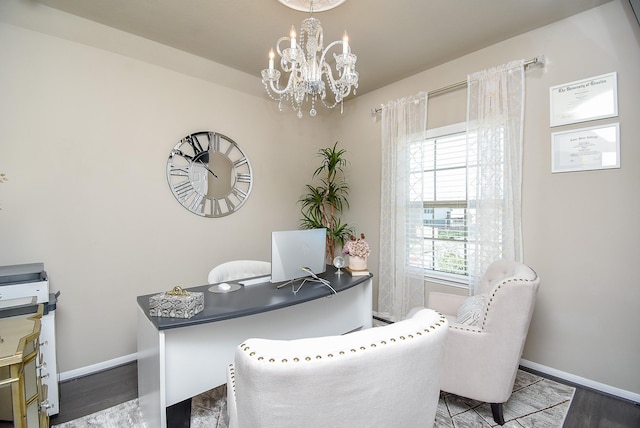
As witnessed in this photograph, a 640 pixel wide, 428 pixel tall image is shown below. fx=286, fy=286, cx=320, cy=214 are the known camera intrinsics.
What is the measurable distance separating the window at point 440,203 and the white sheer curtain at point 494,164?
13 centimetres

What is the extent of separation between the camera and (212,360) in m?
1.55

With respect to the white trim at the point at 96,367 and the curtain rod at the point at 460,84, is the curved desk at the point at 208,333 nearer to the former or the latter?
the white trim at the point at 96,367

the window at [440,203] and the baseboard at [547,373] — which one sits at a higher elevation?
the window at [440,203]

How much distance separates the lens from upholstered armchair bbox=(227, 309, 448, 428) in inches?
25.9

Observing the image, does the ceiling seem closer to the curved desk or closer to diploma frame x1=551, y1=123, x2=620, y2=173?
diploma frame x1=551, y1=123, x2=620, y2=173

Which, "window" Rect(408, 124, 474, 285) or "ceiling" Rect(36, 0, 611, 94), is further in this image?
"window" Rect(408, 124, 474, 285)

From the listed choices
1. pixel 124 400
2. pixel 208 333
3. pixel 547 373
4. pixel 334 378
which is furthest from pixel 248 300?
pixel 547 373

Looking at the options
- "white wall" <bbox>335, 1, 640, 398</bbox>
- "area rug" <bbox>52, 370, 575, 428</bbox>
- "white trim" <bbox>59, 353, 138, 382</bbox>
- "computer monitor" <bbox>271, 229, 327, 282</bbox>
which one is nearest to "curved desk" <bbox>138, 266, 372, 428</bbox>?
"computer monitor" <bbox>271, 229, 327, 282</bbox>

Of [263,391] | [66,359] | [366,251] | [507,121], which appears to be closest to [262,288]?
[366,251]

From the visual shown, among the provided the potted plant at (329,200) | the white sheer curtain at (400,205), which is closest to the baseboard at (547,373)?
the white sheer curtain at (400,205)

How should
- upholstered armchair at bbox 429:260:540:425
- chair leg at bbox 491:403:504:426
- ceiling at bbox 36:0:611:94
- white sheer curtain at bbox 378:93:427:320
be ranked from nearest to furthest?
upholstered armchair at bbox 429:260:540:425, chair leg at bbox 491:403:504:426, ceiling at bbox 36:0:611:94, white sheer curtain at bbox 378:93:427:320

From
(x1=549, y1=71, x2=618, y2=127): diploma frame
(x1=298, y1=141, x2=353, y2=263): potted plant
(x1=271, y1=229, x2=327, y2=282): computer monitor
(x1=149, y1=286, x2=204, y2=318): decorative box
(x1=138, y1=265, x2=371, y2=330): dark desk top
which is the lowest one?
(x1=138, y1=265, x2=371, y2=330): dark desk top

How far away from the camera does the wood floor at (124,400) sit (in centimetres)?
175

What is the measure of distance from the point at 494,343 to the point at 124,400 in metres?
2.38
